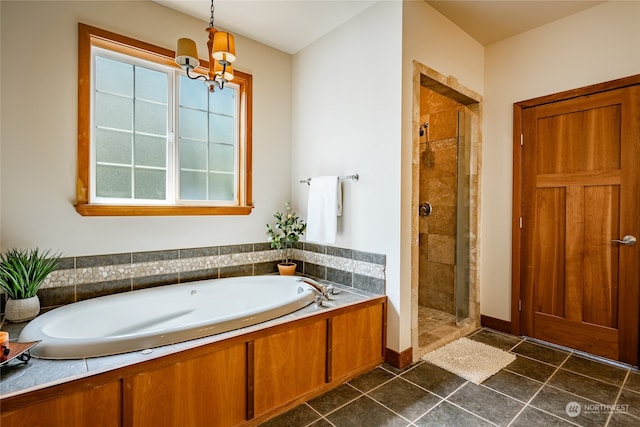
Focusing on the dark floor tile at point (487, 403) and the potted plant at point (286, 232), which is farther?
the potted plant at point (286, 232)

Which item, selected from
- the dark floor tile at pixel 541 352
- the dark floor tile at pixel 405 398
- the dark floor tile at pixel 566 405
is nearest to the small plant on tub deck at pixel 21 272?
the dark floor tile at pixel 405 398

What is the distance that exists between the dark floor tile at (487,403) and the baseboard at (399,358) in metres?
0.40

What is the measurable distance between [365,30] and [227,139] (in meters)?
1.48

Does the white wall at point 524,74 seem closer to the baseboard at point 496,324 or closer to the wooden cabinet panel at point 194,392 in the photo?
the baseboard at point 496,324

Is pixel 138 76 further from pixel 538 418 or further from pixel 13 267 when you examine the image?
pixel 538 418

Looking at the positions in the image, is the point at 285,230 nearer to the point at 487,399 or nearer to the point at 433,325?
the point at 433,325

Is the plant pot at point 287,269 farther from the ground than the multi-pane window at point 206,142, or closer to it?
closer to it

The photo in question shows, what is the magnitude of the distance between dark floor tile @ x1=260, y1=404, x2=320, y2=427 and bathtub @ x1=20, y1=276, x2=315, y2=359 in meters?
0.53

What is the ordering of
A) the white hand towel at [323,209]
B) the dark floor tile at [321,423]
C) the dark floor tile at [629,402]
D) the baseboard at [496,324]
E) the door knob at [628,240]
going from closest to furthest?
the dark floor tile at [321,423], the dark floor tile at [629,402], the door knob at [628,240], the white hand towel at [323,209], the baseboard at [496,324]

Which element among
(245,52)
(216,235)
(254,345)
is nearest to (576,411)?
(254,345)

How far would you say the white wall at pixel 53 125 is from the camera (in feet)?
6.27

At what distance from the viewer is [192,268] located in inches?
102

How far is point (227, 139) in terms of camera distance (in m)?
2.92

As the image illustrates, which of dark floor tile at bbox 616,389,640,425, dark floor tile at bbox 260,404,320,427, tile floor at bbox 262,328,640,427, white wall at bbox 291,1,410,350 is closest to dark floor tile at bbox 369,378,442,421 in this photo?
tile floor at bbox 262,328,640,427
